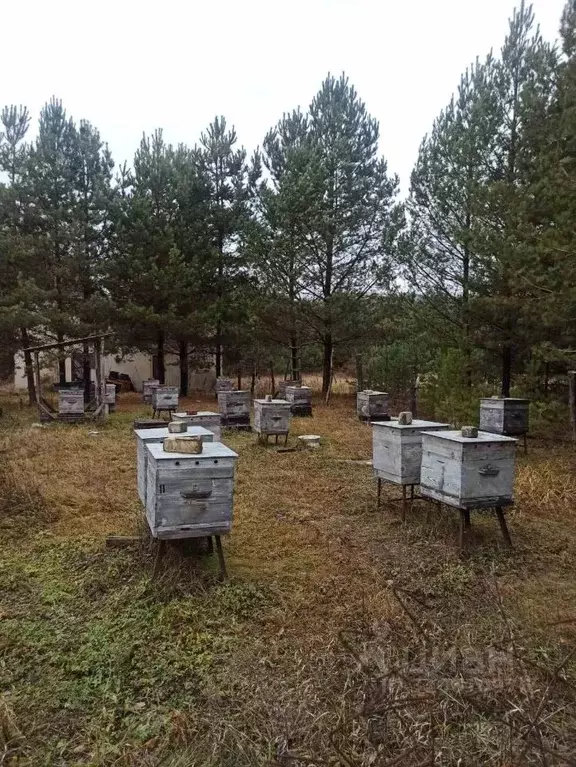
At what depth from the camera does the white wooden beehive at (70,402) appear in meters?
16.4

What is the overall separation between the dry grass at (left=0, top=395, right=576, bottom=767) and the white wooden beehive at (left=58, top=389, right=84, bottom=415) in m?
8.73

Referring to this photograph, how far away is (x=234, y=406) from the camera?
613 inches

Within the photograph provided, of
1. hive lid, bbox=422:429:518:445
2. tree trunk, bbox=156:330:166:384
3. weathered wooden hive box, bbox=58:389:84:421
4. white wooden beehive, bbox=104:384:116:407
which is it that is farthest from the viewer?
tree trunk, bbox=156:330:166:384

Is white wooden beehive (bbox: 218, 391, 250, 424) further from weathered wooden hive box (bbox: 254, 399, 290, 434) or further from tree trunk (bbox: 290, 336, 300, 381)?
tree trunk (bbox: 290, 336, 300, 381)

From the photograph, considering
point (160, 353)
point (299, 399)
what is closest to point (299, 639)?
point (299, 399)

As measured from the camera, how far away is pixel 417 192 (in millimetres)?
17922

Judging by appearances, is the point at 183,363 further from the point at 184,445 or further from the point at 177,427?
the point at 184,445

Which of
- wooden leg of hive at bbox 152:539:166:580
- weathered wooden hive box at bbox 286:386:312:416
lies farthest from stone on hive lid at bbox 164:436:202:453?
weathered wooden hive box at bbox 286:386:312:416

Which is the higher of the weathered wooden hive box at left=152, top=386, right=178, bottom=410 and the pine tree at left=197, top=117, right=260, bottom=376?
the pine tree at left=197, top=117, right=260, bottom=376

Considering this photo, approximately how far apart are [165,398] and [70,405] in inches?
110

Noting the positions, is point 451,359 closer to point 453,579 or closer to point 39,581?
point 453,579

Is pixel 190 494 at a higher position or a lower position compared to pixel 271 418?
higher

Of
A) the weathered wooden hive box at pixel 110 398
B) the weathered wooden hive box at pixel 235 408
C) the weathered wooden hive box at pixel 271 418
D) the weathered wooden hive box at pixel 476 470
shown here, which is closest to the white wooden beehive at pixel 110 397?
the weathered wooden hive box at pixel 110 398

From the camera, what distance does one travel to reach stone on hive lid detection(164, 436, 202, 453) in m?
5.15
